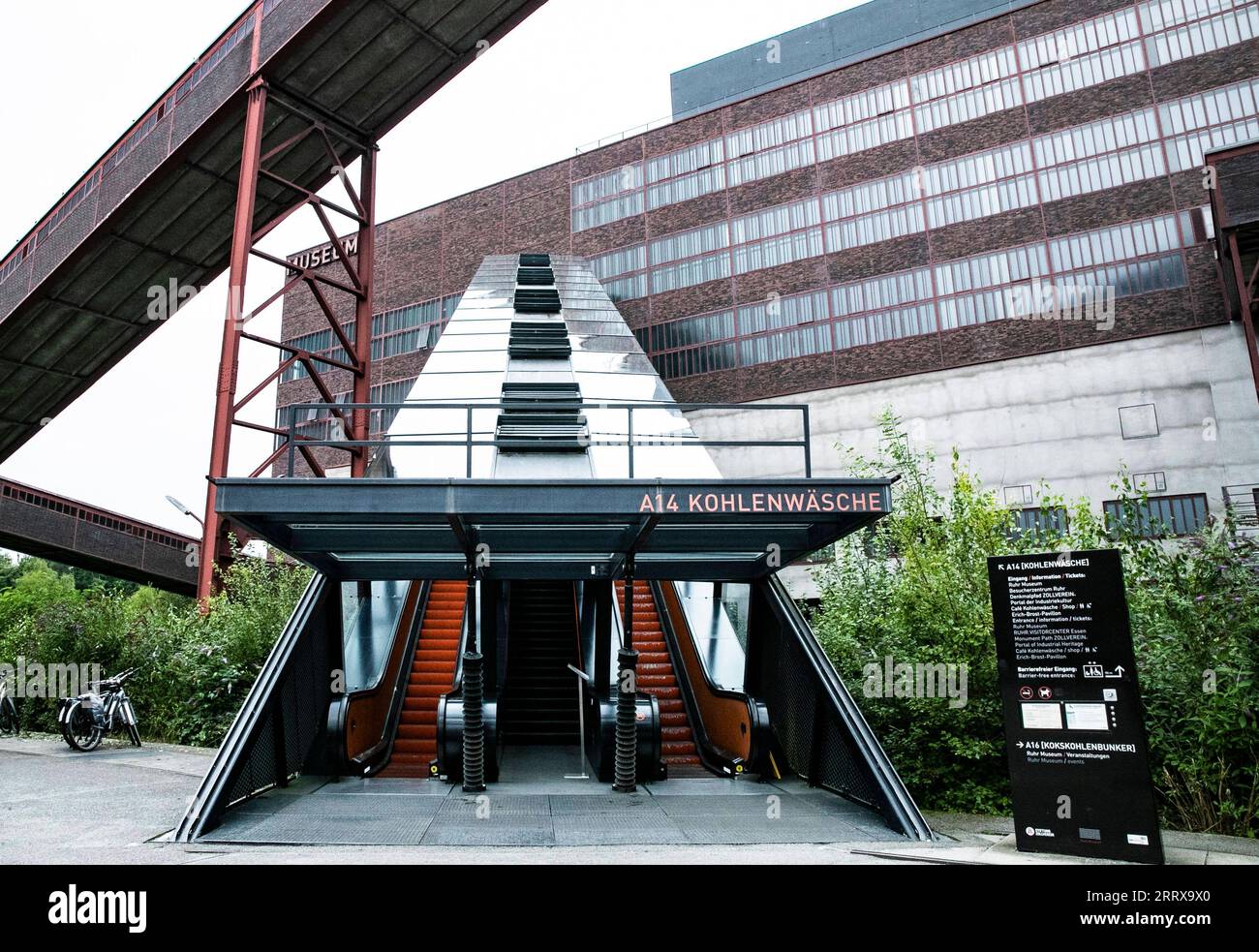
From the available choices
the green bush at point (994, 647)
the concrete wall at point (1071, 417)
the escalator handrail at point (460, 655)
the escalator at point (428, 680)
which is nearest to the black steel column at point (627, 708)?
the escalator handrail at point (460, 655)

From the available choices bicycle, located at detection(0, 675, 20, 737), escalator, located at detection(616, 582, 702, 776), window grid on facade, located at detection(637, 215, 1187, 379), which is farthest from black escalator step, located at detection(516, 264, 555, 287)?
bicycle, located at detection(0, 675, 20, 737)

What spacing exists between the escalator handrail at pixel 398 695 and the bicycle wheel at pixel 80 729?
5006 mm

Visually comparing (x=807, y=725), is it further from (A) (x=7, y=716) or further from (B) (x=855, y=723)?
(A) (x=7, y=716)

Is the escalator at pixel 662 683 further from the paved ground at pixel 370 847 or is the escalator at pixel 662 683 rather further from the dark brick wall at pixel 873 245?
the dark brick wall at pixel 873 245

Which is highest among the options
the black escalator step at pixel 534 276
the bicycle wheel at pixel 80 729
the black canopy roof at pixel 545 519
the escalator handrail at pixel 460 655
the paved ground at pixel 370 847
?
the black escalator step at pixel 534 276

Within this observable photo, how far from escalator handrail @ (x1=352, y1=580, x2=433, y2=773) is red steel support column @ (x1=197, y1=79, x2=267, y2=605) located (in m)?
6.17

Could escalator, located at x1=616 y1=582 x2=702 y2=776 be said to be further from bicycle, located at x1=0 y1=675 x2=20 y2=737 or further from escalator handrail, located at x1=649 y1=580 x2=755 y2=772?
bicycle, located at x1=0 y1=675 x2=20 y2=737

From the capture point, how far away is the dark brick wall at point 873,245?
27.9 meters

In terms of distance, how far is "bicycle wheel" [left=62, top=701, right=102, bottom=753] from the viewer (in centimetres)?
1348

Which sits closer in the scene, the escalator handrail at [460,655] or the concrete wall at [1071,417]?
the escalator handrail at [460,655]

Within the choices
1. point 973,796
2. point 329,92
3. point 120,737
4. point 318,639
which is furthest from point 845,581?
point 329,92
